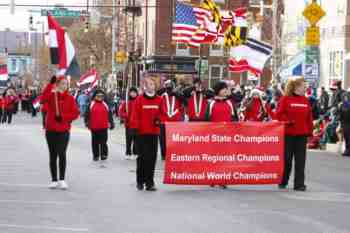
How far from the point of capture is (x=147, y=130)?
15367mm

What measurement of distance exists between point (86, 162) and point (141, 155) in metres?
6.17

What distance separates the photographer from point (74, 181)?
54.9 feet

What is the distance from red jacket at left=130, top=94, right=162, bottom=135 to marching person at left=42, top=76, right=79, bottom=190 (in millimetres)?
947

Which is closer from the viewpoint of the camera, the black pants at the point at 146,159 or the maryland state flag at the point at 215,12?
the black pants at the point at 146,159

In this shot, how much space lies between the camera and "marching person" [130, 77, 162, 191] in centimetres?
1536

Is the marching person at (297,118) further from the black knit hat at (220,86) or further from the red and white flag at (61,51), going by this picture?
the red and white flag at (61,51)

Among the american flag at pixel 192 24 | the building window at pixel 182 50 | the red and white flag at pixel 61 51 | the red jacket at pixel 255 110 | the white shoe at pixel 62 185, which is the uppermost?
the american flag at pixel 192 24

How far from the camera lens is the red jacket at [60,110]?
15.3m

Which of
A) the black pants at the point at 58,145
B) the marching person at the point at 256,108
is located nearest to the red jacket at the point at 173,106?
the marching person at the point at 256,108

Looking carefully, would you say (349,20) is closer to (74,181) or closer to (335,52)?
(335,52)

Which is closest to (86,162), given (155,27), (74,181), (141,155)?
(74,181)

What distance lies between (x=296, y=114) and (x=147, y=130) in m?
2.39

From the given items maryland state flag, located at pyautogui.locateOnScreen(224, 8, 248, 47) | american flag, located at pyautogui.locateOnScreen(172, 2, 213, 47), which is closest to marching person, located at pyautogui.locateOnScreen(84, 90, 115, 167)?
maryland state flag, located at pyautogui.locateOnScreen(224, 8, 248, 47)

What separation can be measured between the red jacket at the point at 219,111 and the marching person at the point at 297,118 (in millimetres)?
920
